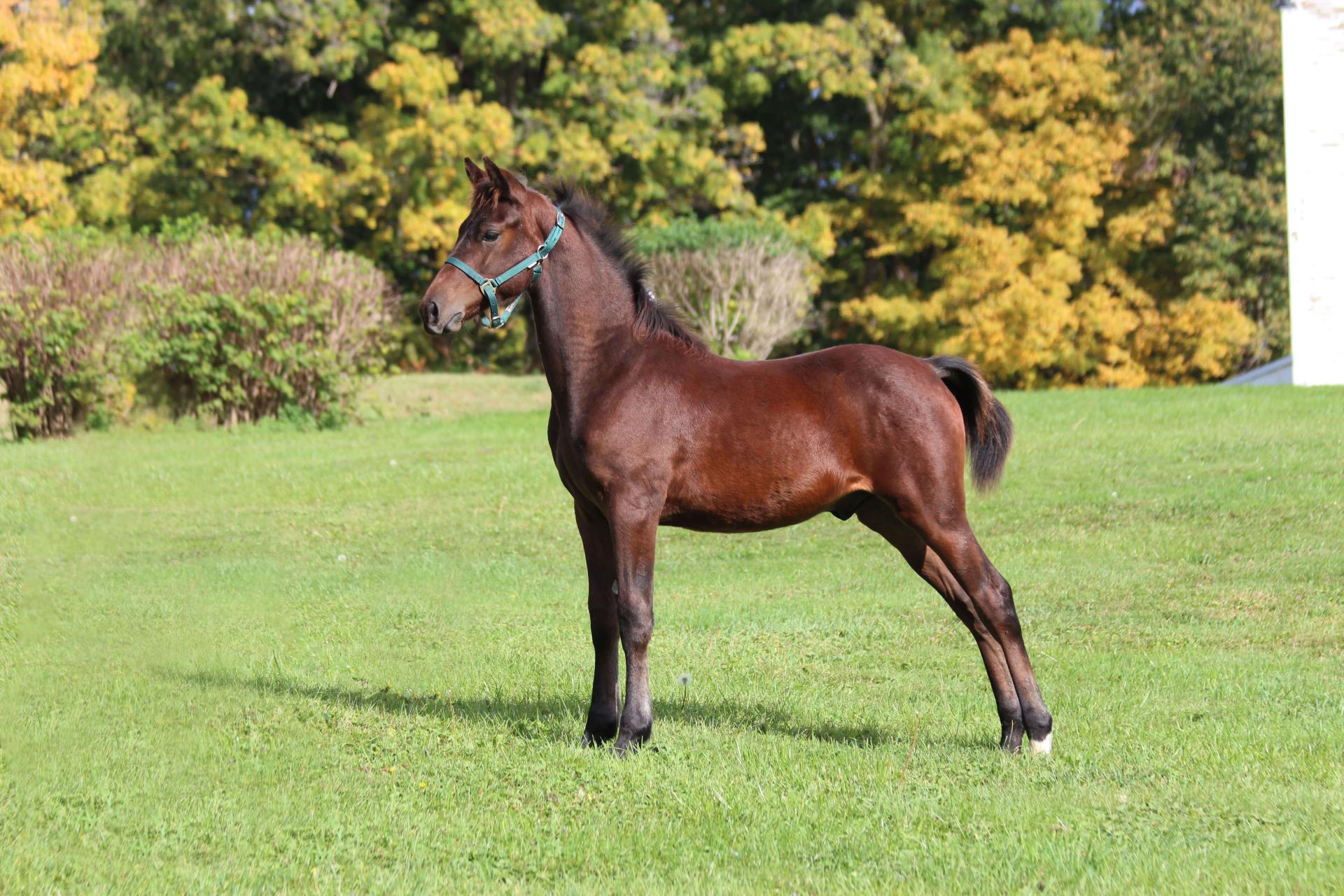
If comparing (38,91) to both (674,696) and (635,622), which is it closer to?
(674,696)

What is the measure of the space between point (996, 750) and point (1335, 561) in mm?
5513

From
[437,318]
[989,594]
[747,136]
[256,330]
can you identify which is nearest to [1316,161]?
[747,136]

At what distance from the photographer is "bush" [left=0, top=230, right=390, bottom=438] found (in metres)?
18.4

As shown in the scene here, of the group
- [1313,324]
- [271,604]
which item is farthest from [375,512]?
[1313,324]

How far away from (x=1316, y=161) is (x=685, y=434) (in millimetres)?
18112

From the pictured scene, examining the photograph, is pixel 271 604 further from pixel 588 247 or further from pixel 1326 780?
pixel 1326 780

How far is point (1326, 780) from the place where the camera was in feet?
17.4

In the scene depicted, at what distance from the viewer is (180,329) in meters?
18.8

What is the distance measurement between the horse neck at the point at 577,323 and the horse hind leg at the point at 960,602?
4.43ft

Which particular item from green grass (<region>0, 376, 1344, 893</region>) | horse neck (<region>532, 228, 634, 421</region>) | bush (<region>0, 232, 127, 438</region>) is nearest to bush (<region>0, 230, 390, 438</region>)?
bush (<region>0, 232, 127, 438</region>)

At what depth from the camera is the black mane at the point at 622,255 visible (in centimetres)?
611

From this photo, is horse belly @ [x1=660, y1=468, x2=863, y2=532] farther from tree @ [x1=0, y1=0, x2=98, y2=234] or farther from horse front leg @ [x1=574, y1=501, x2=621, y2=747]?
tree @ [x1=0, y1=0, x2=98, y2=234]

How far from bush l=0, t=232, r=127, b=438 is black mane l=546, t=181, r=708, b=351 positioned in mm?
14194

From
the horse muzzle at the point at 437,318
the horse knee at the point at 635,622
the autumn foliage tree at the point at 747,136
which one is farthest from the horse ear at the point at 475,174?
the autumn foliage tree at the point at 747,136
